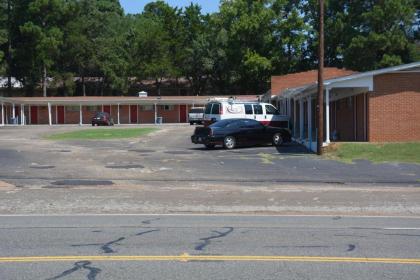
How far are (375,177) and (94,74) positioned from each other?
2804 inches

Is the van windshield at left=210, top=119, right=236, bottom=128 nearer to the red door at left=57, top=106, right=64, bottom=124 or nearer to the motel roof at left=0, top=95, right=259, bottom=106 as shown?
the motel roof at left=0, top=95, right=259, bottom=106

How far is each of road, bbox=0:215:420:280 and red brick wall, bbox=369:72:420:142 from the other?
17.0 m

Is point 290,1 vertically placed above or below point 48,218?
above

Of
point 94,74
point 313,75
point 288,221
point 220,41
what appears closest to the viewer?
point 288,221

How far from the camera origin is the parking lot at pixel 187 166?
19781 millimetres

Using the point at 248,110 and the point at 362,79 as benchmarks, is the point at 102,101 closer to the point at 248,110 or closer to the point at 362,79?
the point at 248,110

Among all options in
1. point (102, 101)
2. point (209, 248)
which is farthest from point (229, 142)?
point (102, 101)

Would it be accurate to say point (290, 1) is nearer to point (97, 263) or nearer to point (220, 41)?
point (220, 41)

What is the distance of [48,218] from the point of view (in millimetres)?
12414

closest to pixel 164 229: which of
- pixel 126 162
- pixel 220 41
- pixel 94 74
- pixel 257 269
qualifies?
pixel 257 269

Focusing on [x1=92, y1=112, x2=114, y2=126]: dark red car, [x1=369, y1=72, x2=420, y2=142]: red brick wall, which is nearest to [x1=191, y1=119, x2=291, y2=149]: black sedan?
[x1=369, y1=72, x2=420, y2=142]: red brick wall

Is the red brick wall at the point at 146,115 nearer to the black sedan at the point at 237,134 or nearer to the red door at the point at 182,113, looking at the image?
the red door at the point at 182,113

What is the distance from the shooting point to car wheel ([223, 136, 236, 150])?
3133 centimetres

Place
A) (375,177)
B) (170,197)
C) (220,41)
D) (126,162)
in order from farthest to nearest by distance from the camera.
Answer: (220,41), (126,162), (375,177), (170,197)
